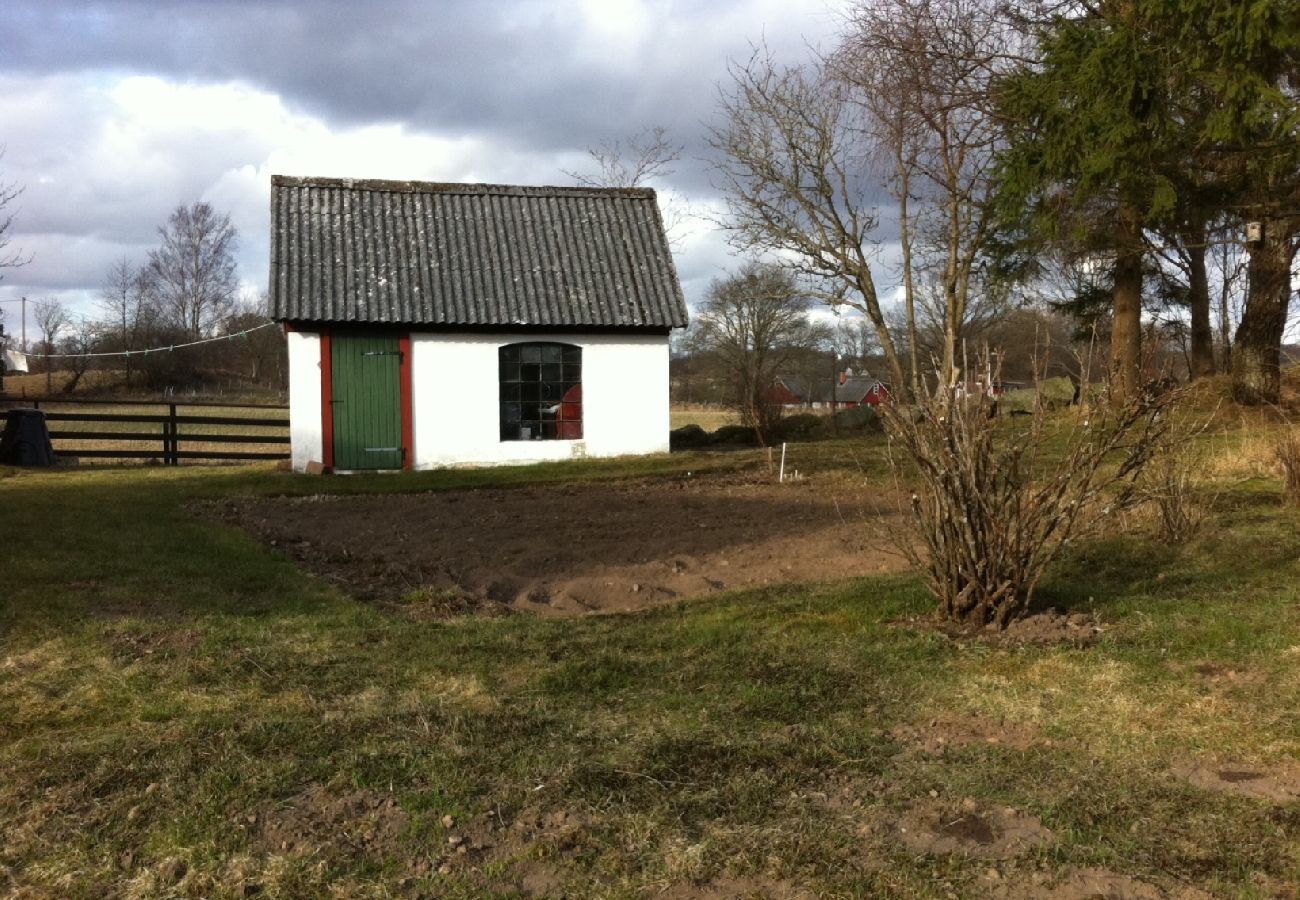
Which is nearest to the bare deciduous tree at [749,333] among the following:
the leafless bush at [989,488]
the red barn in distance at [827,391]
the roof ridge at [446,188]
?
the red barn in distance at [827,391]

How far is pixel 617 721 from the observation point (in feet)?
16.0

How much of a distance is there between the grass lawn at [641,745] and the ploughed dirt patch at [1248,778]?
2 centimetres

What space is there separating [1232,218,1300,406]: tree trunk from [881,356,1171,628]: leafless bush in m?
14.4

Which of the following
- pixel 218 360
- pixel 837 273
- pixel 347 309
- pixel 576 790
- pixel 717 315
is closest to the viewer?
pixel 576 790

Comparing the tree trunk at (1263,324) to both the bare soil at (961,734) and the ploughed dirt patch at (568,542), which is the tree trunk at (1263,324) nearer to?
the ploughed dirt patch at (568,542)

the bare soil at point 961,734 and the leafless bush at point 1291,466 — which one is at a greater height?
the leafless bush at point 1291,466

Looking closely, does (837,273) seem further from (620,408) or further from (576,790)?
(576,790)

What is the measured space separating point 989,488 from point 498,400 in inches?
531

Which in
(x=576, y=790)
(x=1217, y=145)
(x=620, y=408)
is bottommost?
(x=576, y=790)

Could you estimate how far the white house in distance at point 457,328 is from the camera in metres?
17.9

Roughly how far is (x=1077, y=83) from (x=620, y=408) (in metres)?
9.91

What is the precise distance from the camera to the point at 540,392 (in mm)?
19094

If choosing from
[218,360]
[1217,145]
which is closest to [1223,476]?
[1217,145]

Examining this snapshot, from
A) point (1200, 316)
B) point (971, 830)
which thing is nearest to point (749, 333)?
point (1200, 316)
